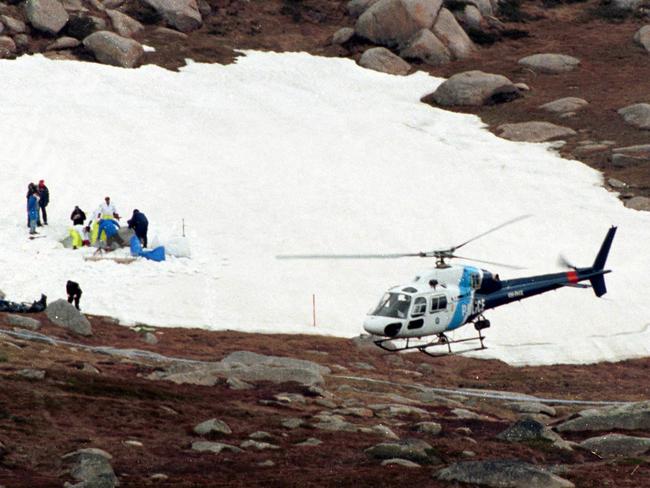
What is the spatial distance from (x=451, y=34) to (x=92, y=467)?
6226 cm

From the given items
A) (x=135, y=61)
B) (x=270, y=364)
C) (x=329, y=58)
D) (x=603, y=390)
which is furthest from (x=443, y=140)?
(x=270, y=364)

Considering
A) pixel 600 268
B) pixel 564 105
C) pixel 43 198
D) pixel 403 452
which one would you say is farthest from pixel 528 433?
pixel 564 105

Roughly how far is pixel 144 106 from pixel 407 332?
34.9 meters

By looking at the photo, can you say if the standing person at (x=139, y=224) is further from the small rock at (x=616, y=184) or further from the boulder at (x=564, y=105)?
the boulder at (x=564, y=105)

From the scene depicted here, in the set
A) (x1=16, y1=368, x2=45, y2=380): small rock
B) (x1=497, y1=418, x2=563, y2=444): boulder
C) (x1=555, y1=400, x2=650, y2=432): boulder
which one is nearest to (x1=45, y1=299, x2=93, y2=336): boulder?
(x1=16, y1=368, x2=45, y2=380): small rock

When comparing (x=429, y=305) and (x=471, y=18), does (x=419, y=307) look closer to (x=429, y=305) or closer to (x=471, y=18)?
(x=429, y=305)

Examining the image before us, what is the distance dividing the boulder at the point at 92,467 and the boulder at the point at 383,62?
56.7 meters

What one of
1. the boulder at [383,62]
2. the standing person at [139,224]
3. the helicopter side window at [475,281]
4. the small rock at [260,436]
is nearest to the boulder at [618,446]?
the small rock at [260,436]

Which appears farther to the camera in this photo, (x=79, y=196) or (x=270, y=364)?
(x=79, y=196)

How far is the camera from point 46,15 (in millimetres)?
70688

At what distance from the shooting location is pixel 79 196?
51781 mm

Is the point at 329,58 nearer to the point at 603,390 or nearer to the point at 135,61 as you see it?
the point at 135,61

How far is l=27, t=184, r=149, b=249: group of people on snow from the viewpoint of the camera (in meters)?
46.5

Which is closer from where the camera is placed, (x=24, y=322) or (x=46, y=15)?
(x=24, y=322)
